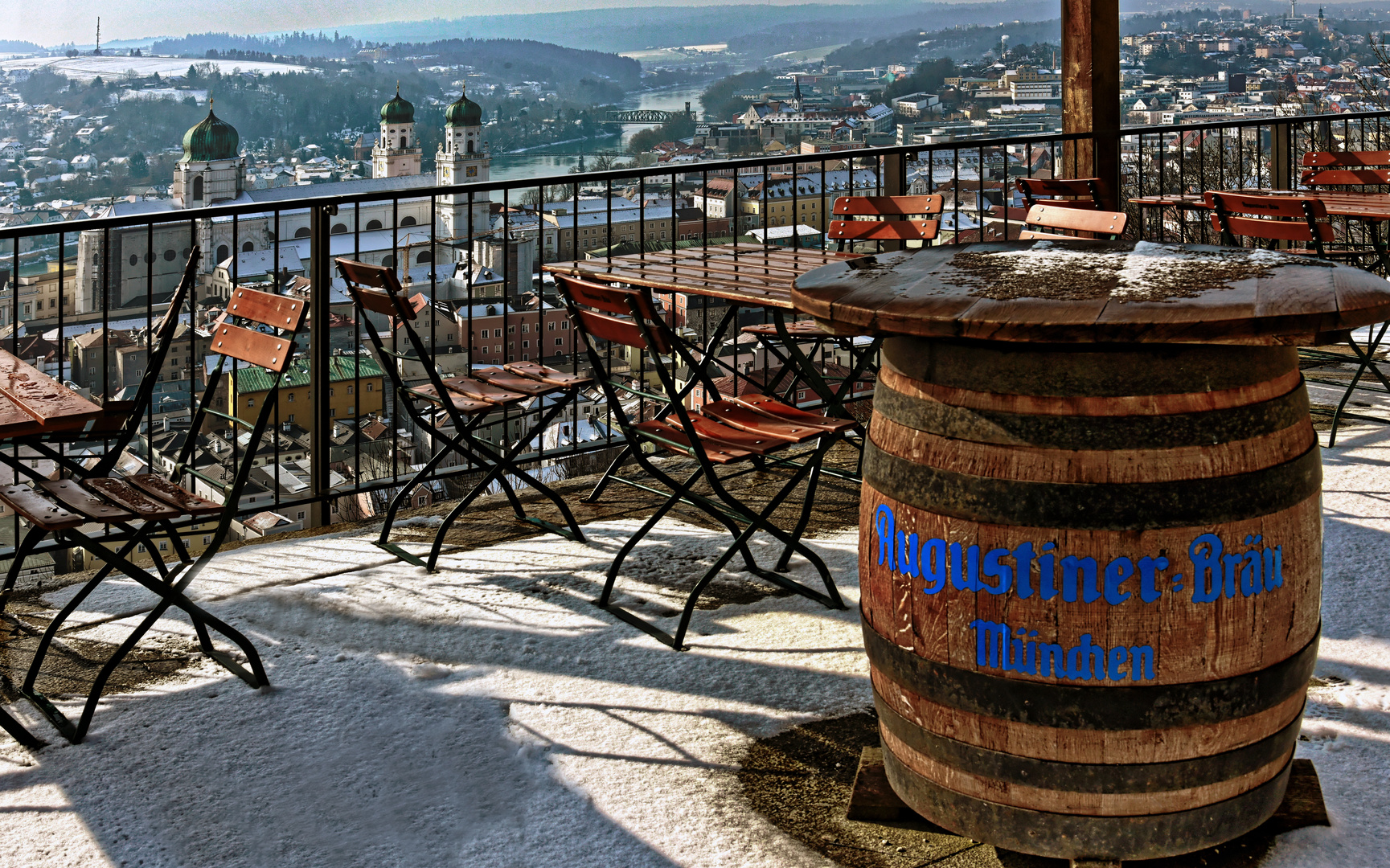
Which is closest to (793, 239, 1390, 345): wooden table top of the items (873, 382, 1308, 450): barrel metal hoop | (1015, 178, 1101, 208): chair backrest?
(873, 382, 1308, 450): barrel metal hoop

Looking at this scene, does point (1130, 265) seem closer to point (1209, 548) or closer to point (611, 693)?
point (1209, 548)

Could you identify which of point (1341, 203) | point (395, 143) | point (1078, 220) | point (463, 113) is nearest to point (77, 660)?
point (1078, 220)

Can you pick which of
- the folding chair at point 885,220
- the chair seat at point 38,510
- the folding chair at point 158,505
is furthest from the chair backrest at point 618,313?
the folding chair at point 885,220

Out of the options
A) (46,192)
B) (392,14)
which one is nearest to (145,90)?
(46,192)

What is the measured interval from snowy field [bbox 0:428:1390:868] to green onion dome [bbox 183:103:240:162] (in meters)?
80.2

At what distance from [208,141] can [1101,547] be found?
83.9 meters

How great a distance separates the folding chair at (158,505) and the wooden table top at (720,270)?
1.09 meters

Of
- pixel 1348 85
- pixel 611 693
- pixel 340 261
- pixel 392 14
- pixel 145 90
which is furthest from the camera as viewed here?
pixel 392 14

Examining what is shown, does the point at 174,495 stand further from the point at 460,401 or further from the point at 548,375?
the point at 548,375

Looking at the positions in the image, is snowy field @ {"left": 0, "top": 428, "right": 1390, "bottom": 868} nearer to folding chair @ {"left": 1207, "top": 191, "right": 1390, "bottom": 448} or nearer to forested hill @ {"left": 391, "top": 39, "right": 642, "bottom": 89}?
folding chair @ {"left": 1207, "top": 191, "right": 1390, "bottom": 448}

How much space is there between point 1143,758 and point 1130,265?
2.95 feet

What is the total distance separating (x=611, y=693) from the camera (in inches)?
120

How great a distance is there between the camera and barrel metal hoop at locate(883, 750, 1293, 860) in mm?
2088

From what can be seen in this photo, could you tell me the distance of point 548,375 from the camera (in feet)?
14.5
